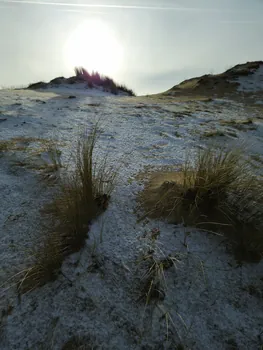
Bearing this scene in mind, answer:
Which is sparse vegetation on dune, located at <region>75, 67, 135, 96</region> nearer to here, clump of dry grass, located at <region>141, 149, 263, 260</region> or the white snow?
the white snow

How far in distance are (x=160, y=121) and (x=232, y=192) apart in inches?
90.1

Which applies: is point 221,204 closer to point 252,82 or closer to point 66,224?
point 66,224

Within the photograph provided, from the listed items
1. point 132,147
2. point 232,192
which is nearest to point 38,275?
Answer: point 232,192

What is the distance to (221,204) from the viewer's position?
4.61 feet

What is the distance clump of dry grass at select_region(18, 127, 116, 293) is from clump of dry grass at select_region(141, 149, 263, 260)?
358 millimetres

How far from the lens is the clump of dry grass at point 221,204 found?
1.31 meters

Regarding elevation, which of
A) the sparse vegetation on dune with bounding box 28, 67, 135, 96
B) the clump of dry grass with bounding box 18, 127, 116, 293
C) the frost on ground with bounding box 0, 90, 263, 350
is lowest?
the frost on ground with bounding box 0, 90, 263, 350

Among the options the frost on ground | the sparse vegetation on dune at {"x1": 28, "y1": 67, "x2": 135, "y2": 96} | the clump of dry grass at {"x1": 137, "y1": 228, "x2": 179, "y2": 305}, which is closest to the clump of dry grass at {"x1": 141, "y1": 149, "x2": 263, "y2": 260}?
the frost on ground

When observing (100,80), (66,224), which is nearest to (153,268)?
(66,224)

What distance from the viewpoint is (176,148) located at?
100 inches

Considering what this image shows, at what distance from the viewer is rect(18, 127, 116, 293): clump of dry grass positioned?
43.8 inches

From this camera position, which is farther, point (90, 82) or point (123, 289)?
point (90, 82)

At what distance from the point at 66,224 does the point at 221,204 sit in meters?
0.91

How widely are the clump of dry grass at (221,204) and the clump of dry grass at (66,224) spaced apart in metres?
0.36
